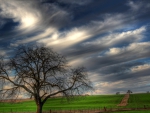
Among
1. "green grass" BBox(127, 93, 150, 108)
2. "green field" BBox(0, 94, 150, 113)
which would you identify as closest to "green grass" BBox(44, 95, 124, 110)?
"green field" BBox(0, 94, 150, 113)

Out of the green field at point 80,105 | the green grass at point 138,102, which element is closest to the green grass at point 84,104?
the green field at point 80,105

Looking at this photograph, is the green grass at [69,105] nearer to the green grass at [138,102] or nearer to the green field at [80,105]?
the green field at [80,105]

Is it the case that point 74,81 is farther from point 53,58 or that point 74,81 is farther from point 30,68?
point 30,68

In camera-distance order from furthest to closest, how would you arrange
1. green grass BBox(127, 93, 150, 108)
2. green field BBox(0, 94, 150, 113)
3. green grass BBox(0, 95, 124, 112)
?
1. green grass BBox(0, 95, 124, 112)
2. green field BBox(0, 94, 150, 113)
3. green grass BBox(127, 93, 150, 108)

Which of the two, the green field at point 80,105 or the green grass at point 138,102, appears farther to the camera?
the green field at point 80,105

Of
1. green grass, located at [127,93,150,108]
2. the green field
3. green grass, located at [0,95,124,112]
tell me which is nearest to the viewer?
green grass, located at [127,93,150,108]

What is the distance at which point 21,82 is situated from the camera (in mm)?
38812

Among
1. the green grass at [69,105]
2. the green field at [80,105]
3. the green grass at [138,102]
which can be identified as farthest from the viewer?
the green grass at [69,105]

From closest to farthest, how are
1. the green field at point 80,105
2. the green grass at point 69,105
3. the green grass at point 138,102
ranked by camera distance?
the green grass at point 138,102, the green field at point 80,105, the green grass at point 69,105

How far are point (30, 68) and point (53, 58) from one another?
4.35 metres

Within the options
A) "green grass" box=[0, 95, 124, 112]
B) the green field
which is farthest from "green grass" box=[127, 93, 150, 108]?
"green grass" box=[0, 95, 124, 112]

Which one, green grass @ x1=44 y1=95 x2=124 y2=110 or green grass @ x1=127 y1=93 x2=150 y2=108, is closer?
green grass @ x1=127 y1=93 x2=150 y2=108

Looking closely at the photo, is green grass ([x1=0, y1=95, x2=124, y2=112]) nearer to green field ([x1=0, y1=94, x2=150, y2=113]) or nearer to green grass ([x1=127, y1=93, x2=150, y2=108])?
green field ([x1=0, y1=94, x2=150, y2=113])

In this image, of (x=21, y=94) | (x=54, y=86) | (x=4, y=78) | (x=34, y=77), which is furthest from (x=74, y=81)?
(x=4, y=78)
